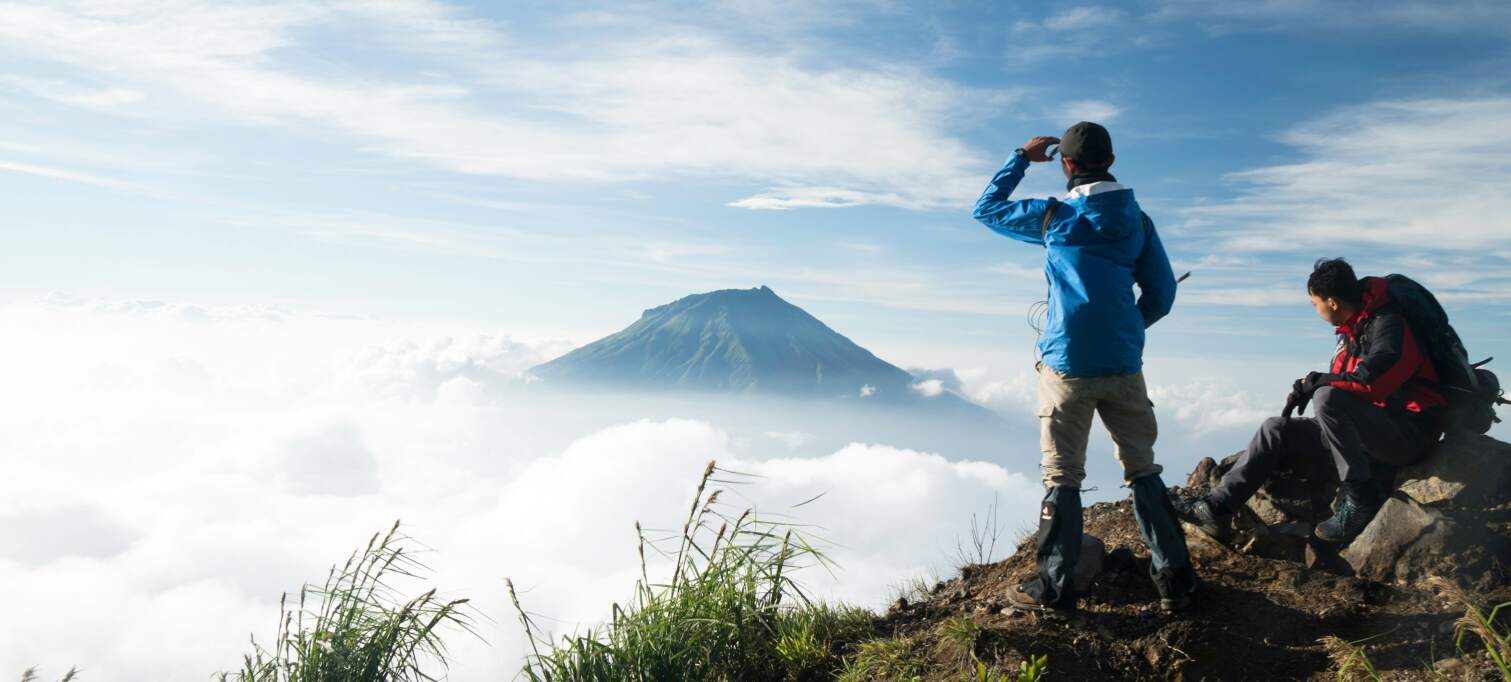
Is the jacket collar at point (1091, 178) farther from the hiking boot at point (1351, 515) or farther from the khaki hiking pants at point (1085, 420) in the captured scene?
the hiking boot at point (1351, 515)

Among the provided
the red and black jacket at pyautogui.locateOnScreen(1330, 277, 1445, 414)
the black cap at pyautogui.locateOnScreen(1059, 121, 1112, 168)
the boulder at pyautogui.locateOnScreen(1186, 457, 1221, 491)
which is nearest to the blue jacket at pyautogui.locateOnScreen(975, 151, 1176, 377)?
the black cap at pyautogui.locateOnScreen(1059, 121, 1112, 168)

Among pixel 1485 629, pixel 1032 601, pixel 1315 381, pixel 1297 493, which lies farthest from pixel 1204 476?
pixel 1485 629

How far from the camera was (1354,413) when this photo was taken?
5797mm

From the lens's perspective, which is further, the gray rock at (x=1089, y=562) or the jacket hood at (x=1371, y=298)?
the jacket hood at (x=1371, y=298)

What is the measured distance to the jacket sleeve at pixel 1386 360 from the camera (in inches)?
222

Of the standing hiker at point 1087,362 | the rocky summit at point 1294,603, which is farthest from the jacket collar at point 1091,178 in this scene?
the rocky summit at point 1294,603

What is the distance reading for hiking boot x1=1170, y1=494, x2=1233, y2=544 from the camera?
239 inches

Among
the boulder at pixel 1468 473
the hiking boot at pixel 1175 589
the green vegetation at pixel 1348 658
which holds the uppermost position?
the boulder at pixel 1468 473

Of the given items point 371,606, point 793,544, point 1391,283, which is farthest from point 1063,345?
point 371,606

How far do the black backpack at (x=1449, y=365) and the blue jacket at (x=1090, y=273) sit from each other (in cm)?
185

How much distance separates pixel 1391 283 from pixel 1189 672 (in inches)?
118

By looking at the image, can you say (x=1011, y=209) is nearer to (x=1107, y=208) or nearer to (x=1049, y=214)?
(x=1049, y=214)

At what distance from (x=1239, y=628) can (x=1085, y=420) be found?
141 centimetres

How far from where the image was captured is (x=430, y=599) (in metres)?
5.55
